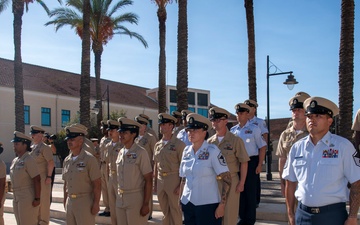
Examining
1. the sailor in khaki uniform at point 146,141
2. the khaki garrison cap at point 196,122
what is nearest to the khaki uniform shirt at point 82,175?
the khaki garrison cap at point 196,122

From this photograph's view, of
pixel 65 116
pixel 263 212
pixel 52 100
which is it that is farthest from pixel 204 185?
pixel 65 116

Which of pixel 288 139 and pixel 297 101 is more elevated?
pixel 297 101

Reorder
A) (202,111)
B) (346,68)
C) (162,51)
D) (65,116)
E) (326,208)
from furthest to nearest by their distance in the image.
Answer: (202,111) < (65,116) < (162,51) < (346,68) < (326,208)

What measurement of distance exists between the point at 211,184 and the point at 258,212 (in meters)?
3.31

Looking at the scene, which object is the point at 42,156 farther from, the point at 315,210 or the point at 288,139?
the point at 315,210

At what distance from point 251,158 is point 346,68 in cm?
506

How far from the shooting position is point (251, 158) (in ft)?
25.5

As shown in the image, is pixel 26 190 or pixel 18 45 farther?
pixel 18 45

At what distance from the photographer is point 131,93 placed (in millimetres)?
50906

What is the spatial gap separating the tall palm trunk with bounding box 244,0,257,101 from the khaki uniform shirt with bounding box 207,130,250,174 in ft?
35.5

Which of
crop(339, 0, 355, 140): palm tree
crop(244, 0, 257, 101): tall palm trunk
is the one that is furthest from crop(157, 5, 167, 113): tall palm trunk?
crop(339, 0, 355, 140): palm tree

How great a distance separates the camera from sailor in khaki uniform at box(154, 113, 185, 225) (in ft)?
23.1

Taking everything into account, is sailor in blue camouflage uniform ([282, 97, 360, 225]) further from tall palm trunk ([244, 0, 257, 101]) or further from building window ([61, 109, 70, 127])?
building window ([61, 109, 70, 127])

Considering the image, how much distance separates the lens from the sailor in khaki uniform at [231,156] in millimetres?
6520
